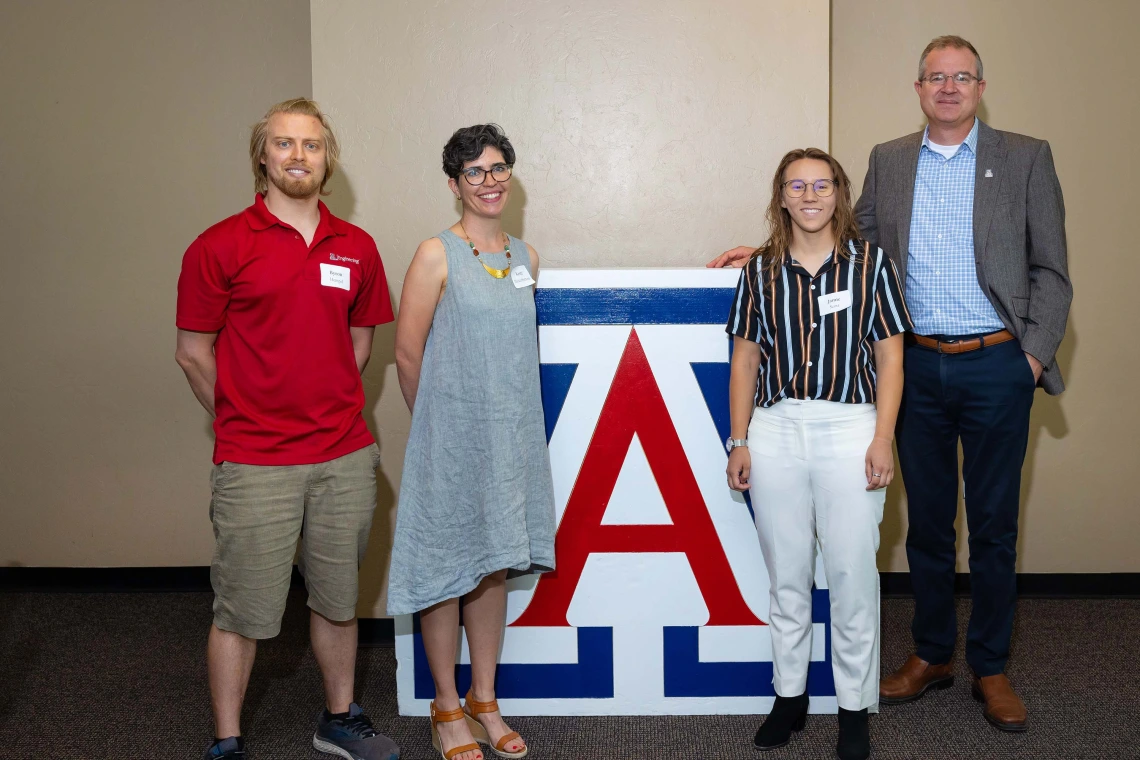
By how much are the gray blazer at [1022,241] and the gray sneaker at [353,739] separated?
6.33 feet

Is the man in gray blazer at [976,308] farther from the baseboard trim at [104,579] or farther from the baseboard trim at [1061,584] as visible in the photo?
the baseboard trim at [104,579]

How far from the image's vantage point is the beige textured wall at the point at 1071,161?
3.54 m

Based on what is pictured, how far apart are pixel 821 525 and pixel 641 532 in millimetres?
536

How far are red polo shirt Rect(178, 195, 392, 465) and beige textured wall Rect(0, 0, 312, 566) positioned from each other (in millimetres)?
1761

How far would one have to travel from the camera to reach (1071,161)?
3.58 metres

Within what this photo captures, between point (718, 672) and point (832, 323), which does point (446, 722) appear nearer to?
point (718, 672)

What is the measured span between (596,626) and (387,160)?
1.68m

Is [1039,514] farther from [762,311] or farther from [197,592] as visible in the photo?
[197,592]

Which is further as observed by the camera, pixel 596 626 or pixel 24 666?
pixel 24 666

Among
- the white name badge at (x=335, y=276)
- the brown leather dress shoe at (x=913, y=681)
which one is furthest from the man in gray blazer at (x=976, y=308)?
the white name badge at (x=335, y=276)

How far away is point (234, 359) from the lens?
88.5 inches

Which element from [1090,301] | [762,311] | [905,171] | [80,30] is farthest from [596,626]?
[80,30]

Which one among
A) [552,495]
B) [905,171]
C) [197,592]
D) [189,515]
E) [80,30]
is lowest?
[197,592]

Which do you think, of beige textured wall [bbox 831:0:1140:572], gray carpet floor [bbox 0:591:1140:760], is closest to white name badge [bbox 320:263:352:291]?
gray carpet floor [bbox 0:591:1140:760]
